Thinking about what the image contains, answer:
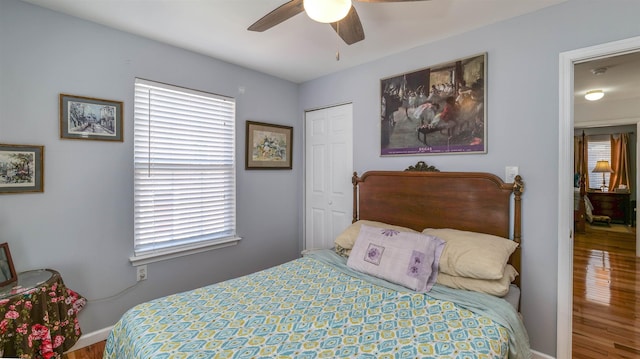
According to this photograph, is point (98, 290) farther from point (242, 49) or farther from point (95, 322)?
point (242, 49)

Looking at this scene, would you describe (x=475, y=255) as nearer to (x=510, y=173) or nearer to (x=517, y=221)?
(x=517, y=221)

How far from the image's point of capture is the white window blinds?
2.42 m

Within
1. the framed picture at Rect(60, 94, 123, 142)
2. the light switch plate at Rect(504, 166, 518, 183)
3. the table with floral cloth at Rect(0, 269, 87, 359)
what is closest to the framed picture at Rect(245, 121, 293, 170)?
the framed picture at Rect(60, 94, 123, 142)

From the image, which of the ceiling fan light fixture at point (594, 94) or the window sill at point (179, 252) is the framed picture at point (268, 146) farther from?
the ceiling fan light fixture at point (594, 94)

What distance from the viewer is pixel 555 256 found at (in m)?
1.93

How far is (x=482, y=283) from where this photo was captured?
1.77 metres

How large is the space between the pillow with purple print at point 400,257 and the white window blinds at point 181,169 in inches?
59.3

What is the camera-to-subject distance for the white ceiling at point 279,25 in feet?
6.28

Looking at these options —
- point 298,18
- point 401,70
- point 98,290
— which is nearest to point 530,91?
point 401,70

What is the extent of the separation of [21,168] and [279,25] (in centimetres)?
203

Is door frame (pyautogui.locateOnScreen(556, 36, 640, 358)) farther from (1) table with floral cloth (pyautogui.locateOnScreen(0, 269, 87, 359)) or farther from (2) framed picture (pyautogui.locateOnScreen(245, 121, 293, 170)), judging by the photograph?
(1) table with floral cloth (pyautogui.locateOnScreen(0, 269, 87, 359))

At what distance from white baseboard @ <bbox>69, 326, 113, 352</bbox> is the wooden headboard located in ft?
7.68

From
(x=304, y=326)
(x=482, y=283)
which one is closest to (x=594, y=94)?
(x=482, y=283)

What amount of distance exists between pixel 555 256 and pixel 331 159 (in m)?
2.17
